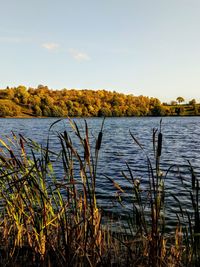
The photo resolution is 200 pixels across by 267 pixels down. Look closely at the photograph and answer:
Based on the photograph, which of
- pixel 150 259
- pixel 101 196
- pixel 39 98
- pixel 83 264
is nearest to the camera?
pixel 150 259

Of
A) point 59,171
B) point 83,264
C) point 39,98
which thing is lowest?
point 59,171

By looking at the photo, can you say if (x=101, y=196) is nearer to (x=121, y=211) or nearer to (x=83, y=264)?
(x=121, y=211)

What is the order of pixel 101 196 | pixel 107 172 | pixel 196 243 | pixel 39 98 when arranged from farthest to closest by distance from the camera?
pixel 39 98, pixel 107 172, pixel 101 196, pixel 196 243

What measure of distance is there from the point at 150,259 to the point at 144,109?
198536 mm

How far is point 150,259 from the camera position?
12.0ft

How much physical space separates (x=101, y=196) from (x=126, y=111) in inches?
7333

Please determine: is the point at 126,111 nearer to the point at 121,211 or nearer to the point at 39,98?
the point at 39,98

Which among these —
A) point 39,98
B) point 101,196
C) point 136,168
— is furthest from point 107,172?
point 39,98

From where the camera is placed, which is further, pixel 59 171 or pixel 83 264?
pixel 59 171

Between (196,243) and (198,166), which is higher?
(196,243)

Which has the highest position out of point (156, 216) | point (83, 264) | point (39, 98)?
point (39, 98)

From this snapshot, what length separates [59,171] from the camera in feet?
73.7

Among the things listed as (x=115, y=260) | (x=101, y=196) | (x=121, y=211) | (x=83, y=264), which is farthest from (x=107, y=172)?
(x=83, y=264)

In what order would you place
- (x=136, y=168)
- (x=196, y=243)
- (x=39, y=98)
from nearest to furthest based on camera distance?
1. (x=196, y=243)
2. (x=136, y=168)
3. (x=39, y=98)
